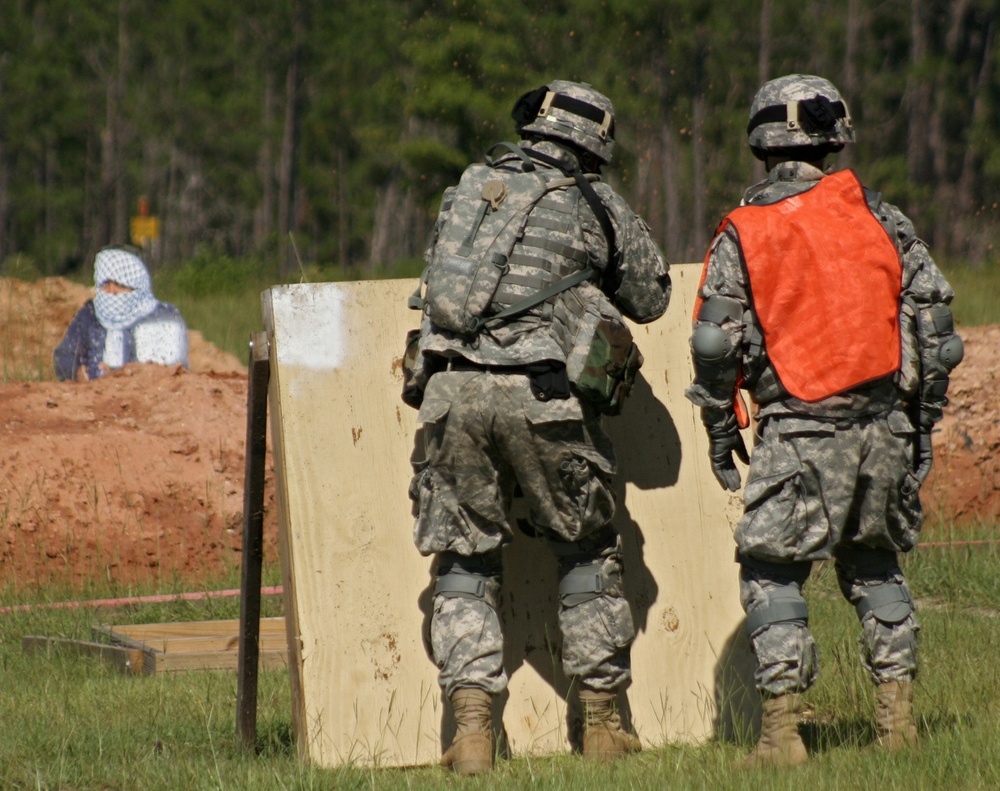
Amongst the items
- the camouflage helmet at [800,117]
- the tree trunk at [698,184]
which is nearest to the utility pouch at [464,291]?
→ the camouflage helmet at [800,117]

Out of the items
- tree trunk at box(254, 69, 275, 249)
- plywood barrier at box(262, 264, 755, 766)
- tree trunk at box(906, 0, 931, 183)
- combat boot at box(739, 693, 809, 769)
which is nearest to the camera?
combat boot at box(739, 693, 809, 769)

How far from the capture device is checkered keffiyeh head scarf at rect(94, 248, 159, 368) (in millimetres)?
10195

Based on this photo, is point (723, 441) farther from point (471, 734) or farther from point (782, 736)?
point (471, 734)

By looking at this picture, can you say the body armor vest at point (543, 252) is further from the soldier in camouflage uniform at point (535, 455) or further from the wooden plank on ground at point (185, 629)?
the wooden plank on ground at point (185, 629)

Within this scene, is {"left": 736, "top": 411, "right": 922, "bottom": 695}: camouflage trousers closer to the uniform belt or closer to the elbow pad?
the elbow pad

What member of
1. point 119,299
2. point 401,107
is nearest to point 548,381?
point 119,299

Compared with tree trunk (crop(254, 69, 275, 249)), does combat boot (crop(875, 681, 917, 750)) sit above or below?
below

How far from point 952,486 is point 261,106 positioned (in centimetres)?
4200

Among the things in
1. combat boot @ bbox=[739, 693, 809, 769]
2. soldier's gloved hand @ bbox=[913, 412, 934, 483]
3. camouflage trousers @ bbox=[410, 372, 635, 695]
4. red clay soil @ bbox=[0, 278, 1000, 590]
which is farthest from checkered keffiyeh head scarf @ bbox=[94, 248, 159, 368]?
combat boot @ bbox=[739, 693, 809, 769]

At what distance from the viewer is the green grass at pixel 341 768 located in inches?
148

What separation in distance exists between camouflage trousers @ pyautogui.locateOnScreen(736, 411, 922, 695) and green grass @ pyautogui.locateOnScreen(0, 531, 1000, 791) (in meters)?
0.29

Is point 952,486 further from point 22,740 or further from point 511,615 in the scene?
point 22,740

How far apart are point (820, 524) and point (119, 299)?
744cm

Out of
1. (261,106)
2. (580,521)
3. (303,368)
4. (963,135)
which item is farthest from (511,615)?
(261,106)
